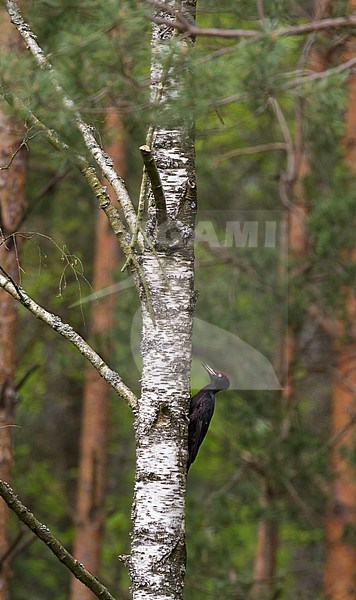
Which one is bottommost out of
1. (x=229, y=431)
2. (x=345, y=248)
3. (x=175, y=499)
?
(x=229, y=431)

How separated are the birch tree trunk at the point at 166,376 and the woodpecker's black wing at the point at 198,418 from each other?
31.5 inches

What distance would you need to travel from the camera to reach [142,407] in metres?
2.89

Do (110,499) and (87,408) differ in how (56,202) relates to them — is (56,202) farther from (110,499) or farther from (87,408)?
(110,499)

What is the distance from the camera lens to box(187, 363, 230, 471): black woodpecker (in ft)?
12.3

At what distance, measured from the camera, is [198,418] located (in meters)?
3.82

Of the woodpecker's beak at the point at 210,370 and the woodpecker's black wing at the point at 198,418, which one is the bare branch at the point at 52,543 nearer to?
the woodpecker's black wing at the point at 198,418

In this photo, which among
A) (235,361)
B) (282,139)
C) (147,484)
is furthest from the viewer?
(282,139)

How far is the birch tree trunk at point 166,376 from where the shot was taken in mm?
2824

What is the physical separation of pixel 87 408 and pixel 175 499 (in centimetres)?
553

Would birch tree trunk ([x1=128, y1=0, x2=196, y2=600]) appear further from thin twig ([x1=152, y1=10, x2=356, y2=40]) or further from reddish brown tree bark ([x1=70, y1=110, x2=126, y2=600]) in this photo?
reddish brown tree bark ([x1=70, y1=110, x2=126, y2=600])

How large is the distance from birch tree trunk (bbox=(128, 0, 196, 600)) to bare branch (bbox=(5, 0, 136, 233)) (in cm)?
9

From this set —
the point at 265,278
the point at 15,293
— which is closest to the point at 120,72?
the point at 15,293

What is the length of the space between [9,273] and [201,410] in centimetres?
159

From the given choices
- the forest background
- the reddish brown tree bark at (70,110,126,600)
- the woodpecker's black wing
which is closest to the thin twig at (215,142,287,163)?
the forest background
